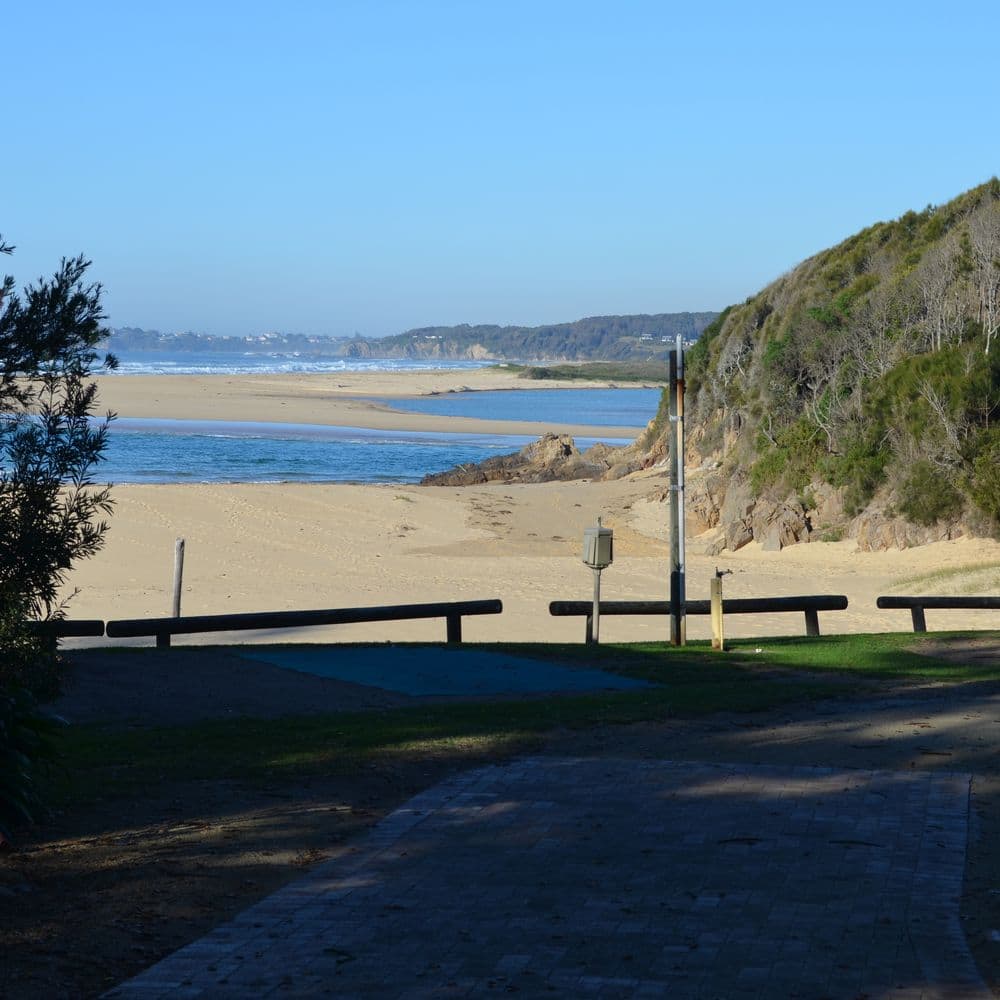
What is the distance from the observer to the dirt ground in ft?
18.5

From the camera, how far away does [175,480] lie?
47.5 m

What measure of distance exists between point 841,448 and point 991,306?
579cm

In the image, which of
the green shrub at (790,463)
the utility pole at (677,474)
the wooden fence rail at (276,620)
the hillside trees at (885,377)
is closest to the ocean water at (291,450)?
the hillside trees at (885,377)

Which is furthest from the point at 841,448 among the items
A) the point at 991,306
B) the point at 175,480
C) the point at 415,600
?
the point at 175,480

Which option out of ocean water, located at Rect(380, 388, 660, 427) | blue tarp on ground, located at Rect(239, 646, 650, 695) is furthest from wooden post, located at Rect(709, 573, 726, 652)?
ocean water, located at Rect(380, 388, 660, 427)

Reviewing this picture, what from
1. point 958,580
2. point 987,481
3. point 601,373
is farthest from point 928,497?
point 601,373

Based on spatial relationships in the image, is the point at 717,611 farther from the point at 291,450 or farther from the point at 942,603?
the point at 291,450

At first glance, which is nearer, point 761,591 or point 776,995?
point 776,995

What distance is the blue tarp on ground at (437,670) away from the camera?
1223 cm

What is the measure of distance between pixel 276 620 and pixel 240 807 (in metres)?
6.63

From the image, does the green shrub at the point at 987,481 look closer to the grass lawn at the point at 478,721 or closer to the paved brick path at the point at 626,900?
the grass lawn at the point at 478,721

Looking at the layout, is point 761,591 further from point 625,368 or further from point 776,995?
point 625,368

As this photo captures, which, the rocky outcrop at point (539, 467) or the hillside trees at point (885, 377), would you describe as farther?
the rocky outcrop at point (539, 467)

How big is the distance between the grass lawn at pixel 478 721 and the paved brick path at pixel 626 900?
1.20 m
